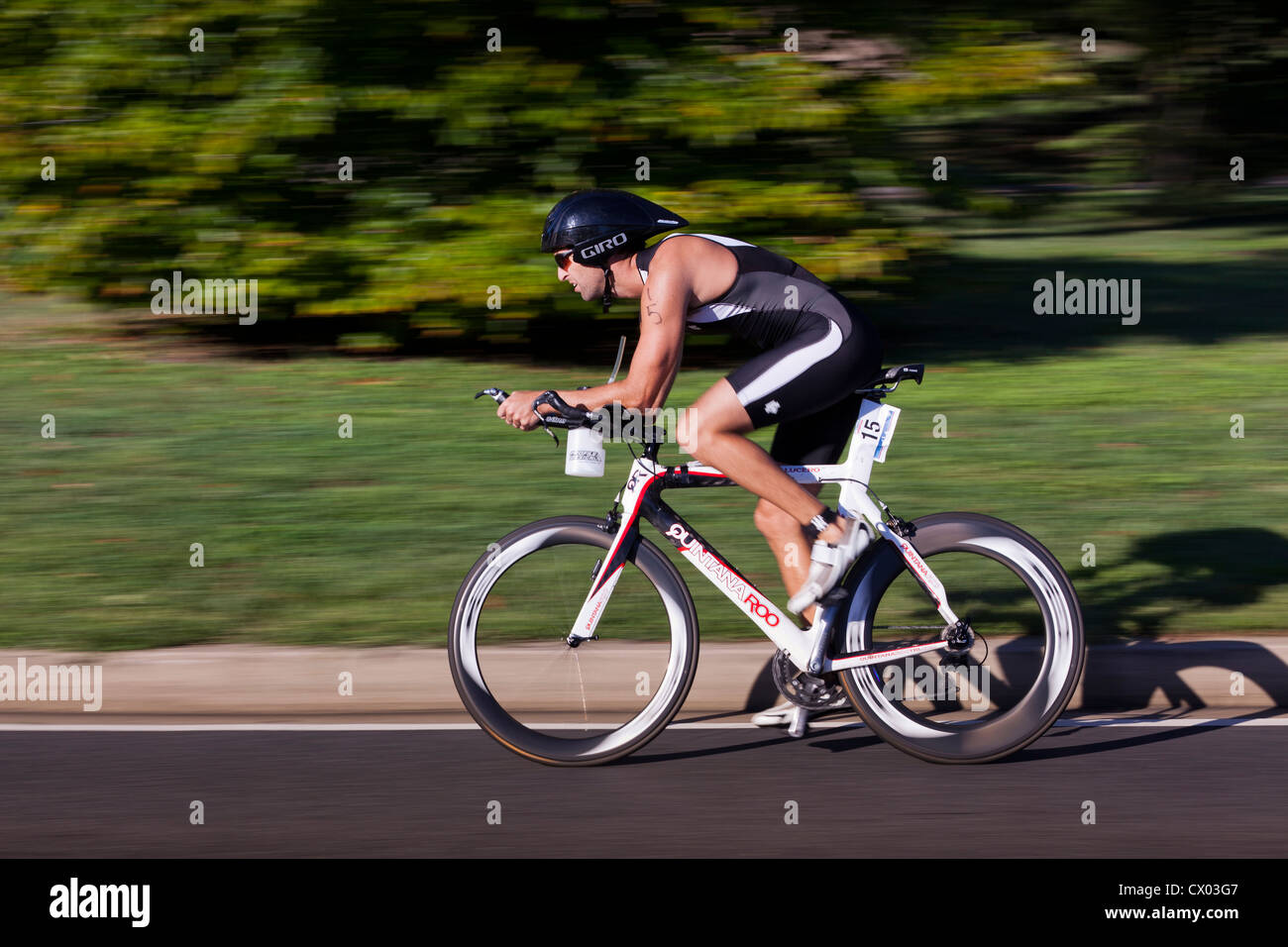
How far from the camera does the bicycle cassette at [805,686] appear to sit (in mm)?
5027

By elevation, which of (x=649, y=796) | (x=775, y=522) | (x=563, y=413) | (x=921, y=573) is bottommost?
(x=649, y=796)

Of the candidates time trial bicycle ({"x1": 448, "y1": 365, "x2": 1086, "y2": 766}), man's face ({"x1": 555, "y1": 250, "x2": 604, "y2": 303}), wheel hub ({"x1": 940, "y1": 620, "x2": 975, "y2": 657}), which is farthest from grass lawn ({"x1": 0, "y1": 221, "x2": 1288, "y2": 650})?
man's face ({"x1": 555, "y1": 250, "x2": 604, "y2": 303})

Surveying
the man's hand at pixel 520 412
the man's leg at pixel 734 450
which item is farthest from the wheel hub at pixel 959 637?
the man's hand at pixel 520 412

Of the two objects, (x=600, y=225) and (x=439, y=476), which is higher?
(x=600, y=225)

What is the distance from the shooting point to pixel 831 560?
494cm

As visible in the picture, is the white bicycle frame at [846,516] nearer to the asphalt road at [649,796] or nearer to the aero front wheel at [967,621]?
the aero front wheel at [967,621]

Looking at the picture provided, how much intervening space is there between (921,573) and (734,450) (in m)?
0.74

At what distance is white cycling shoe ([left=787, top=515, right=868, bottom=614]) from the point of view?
4.94 meters

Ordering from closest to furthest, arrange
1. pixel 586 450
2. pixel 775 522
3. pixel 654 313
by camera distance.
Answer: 1. pixel 654 313
2. pixel 586 450
3. pixel 775 522

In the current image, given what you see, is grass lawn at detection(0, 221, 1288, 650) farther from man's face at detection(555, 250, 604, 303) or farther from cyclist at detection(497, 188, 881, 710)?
man's face at detection(555, 250, 604, 303)

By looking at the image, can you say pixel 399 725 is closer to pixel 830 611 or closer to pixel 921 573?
pixel 830 611

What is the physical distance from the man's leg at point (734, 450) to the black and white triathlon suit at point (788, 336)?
6 centimetres

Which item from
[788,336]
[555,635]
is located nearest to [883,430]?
[788,336]

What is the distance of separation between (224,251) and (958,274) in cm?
700
